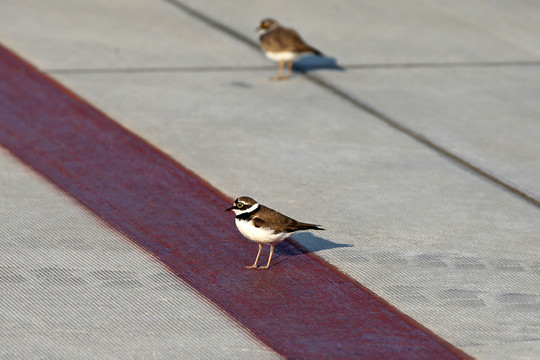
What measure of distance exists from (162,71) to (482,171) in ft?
14.7

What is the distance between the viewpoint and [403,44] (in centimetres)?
1423

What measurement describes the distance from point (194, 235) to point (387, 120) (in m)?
3.84

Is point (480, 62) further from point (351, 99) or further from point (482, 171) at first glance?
point (482, 171)

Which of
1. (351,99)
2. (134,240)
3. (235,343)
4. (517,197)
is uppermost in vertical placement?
(351,99)

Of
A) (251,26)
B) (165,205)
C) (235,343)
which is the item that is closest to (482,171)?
(165,205)

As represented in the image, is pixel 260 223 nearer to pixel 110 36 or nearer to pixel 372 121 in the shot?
pixel 372 121

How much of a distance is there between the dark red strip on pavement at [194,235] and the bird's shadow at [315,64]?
11.1ft

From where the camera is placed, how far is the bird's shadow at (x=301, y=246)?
8156mm

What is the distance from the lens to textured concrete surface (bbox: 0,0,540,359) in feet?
25.7

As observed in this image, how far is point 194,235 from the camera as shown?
8.32 metres

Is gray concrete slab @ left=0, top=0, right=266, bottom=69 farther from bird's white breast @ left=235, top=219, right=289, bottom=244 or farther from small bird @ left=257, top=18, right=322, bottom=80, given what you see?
bird's white breast @ left=235, top=219, right=289, bottom=244

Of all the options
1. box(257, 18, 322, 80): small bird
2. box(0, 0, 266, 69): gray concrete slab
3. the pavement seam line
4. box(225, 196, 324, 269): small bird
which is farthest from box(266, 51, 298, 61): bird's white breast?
box(225, 196, 324, 269): small bird

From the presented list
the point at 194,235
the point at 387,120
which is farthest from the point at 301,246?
the point at 387,120

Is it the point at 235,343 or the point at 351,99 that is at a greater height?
the point at 351,99
